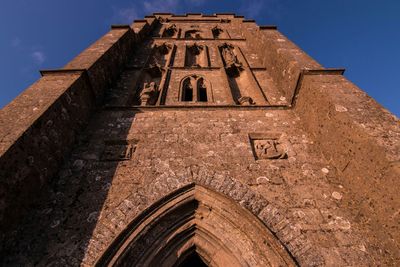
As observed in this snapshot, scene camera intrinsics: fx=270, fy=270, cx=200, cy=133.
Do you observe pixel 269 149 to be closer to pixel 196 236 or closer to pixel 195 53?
pixel 196 236

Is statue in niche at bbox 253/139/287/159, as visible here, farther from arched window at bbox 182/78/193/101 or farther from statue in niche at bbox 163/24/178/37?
statue in niche at bbox 163/24/178/37

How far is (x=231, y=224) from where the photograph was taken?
3.83 meters

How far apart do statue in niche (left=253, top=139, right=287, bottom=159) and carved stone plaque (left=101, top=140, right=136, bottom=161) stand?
2252 mm

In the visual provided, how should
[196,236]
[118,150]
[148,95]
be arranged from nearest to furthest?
[196,236], [118,150], [148,95]

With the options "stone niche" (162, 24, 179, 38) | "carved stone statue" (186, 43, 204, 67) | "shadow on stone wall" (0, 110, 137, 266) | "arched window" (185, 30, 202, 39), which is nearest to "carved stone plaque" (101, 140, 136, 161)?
"shadow on stone wall" (0, 110, 137, 266)

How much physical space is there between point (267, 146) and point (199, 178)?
5.05 ft

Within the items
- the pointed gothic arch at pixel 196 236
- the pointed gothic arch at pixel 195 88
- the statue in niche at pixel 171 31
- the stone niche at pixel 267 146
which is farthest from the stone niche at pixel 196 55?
the pointed gothic arch at pixel 196 236

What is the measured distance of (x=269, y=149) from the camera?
193 inches

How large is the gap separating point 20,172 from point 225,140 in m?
3.20

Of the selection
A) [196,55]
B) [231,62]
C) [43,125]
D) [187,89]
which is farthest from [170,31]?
[43,125]

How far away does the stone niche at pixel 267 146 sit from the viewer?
4.73 meters

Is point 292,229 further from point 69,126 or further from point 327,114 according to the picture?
point 69,126

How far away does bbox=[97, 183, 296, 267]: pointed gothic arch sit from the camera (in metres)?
Result: 3.43

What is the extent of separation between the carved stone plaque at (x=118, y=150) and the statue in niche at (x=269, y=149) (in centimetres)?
225
